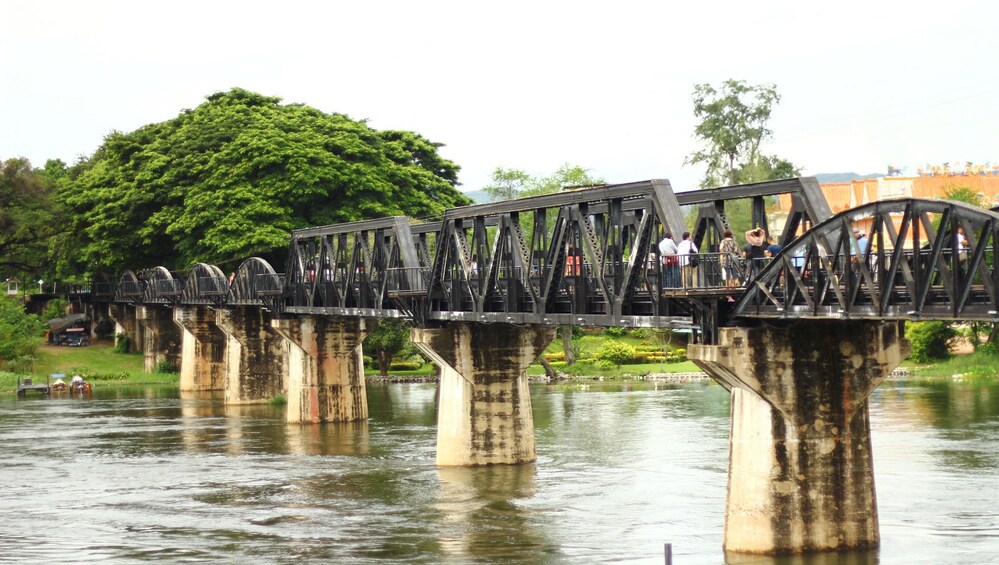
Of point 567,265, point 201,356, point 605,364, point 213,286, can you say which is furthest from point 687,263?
point 605,364

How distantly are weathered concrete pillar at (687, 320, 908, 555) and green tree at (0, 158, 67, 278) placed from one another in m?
92.2

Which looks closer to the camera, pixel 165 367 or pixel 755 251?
pixel 755 251

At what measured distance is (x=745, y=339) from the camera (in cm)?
3088

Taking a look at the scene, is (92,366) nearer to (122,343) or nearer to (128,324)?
(122,343)

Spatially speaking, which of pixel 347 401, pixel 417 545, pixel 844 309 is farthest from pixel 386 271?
pixel 844 309

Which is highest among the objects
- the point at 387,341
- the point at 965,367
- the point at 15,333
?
the point at 15,333

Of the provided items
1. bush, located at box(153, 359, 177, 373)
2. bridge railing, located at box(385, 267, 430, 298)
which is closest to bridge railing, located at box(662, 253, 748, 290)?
bridge railing, located at box(385, 267, 430, 298)

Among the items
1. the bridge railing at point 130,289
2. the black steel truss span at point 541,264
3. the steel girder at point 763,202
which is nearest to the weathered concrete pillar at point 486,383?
the black steel truss span at point 541,264

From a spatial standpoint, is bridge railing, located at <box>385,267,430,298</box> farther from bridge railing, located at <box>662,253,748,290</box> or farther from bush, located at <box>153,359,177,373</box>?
bush, located at <box>153,359,177,373</box>

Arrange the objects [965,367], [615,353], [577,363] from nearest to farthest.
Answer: [965,367] → [577,363] → [615,353]

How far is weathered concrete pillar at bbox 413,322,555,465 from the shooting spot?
48.2 m

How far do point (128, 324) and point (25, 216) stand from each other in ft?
39.7

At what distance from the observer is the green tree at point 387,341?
93312 millimetres

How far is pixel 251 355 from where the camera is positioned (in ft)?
266
